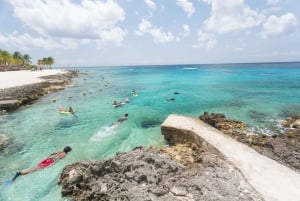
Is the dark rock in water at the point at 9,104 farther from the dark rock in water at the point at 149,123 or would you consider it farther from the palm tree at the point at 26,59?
the palm tree at the point at 26,59

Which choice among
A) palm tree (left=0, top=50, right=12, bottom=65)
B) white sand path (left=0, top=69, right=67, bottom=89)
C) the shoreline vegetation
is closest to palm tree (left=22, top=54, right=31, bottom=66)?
the shoreline vegetation

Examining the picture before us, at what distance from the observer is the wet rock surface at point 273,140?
9859 millimetres

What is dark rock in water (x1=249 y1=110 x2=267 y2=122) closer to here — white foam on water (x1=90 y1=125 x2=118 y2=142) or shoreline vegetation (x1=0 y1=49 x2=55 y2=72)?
white foam on water (x1=90 y1=125 x2=118 y2=142)

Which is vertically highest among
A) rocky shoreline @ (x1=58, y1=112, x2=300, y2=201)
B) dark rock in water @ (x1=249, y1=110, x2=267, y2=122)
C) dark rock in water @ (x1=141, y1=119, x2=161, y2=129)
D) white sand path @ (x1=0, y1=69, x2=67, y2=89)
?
white sand path @ (x1=0, y1=69, x2=67, y2=89)

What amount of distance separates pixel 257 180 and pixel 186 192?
2.78m

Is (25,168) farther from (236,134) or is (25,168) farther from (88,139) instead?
(236,134)

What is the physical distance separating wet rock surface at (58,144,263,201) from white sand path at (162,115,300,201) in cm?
42

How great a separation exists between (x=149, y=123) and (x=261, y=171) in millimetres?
11089

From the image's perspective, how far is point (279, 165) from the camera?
8.64 meters

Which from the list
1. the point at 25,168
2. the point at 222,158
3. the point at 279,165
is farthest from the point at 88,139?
the point at 279,165

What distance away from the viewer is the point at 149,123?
1817 centimetres

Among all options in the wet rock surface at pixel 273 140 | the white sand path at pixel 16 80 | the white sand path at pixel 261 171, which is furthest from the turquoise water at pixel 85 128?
the white sand path at pixel 16 80

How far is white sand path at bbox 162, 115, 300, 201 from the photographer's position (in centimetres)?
685

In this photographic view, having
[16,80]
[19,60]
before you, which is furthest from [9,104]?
[19,60]
